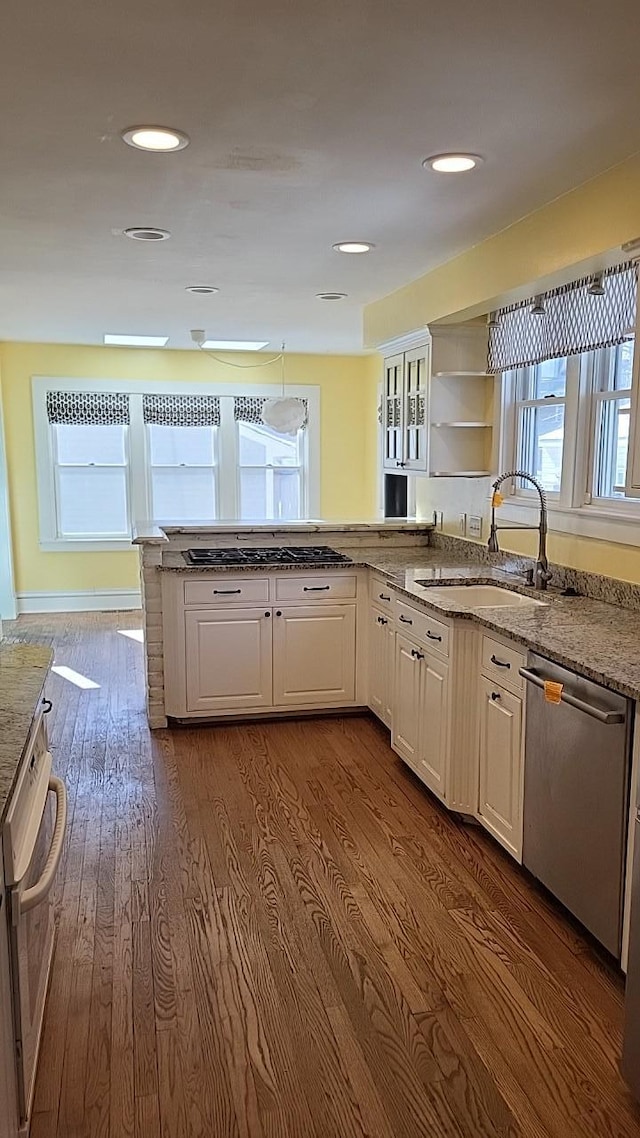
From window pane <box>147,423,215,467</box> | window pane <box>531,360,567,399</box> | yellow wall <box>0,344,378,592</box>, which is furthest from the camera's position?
window pane <box>147,423,215,467</box>

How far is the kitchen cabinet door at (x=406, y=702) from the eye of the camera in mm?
3650

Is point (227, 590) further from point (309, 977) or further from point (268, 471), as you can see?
point (268, 471)

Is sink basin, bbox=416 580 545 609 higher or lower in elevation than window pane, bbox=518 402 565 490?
lower

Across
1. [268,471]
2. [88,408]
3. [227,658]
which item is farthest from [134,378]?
[227,658]

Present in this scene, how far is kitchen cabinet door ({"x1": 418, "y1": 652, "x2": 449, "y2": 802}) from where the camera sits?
3318mm

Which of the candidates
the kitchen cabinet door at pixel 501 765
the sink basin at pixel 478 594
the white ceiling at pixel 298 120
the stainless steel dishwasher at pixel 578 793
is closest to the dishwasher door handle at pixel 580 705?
the stainless steel dishwasher at pixel 578 793

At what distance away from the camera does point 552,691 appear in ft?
8.31

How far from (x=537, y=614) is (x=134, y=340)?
5106 millimetres

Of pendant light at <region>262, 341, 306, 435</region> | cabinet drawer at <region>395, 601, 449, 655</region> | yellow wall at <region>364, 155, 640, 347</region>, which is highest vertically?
yellow wall at <region>364, 155, 640, 347</region>

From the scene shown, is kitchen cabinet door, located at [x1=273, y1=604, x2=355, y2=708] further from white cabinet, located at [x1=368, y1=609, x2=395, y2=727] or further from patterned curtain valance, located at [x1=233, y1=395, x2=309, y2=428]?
patterned curtain valance, located at [x1=233, y1=395, x2=309, y2=428]

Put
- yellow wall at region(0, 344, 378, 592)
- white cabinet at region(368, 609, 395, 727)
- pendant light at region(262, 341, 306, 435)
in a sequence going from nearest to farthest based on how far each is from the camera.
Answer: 1. white cabinet at region(368, 609, 395, 727)
2. pendant light at region(262, 341, 306, 435)
3. yellow wall at region(0, 344, 378, 592)

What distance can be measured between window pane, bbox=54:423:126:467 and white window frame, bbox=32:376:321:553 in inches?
3.6

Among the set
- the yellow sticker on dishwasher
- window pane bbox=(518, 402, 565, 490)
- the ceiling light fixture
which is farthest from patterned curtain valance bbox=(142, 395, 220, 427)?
the yellow sticker on dishwasher

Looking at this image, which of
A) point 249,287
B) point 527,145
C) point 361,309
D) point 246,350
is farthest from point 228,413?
point 527,145
